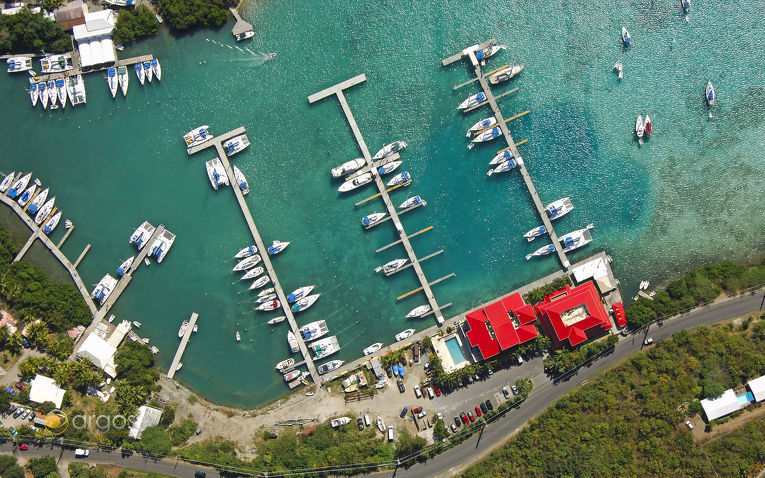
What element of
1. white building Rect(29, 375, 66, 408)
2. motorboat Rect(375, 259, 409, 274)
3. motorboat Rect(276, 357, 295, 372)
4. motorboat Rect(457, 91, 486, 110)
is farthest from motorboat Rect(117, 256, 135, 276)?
motorboat Rect(457, 91, 486, 110)

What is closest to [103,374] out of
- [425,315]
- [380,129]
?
[425,315]

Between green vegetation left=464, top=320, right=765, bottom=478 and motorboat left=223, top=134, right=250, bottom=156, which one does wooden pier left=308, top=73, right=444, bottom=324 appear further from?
green vegetation left=464, top=320, right=765, bottom=478

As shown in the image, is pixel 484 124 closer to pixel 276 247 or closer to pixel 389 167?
pixel 389 167

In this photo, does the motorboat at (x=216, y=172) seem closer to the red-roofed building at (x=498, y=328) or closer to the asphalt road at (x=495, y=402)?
the asphalt road at (x=495, y=402)

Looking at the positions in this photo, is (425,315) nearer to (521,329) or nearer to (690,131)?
(521,329)

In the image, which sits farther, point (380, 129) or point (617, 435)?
point (380, 129)

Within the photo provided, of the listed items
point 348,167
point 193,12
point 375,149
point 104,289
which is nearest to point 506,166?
point 375,149

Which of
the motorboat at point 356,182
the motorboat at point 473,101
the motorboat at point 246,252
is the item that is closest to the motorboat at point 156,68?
the motorboat at point 246,252
